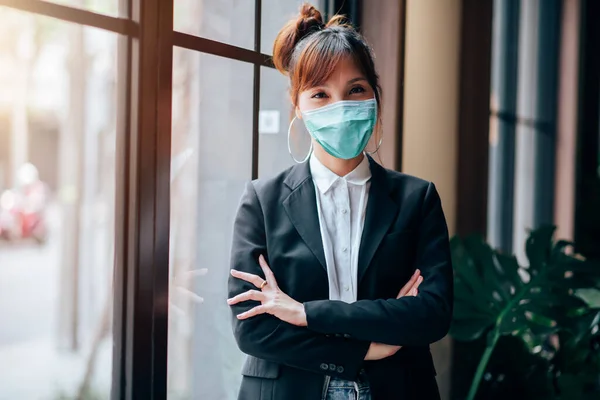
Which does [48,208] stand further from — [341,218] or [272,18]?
[341,218]

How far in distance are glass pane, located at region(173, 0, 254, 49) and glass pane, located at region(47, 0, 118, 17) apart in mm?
150

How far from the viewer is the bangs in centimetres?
132

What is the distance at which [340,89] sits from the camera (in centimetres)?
133

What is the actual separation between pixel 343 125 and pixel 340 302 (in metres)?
0.35

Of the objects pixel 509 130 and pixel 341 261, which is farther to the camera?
pixel 509 130

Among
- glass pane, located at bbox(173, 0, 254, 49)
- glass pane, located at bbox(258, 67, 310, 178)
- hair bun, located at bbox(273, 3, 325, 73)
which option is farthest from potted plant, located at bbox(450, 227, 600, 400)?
hair bun, located at bbox(273, 3, 325, 73)

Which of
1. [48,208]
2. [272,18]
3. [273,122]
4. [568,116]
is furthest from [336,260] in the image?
[568,116]

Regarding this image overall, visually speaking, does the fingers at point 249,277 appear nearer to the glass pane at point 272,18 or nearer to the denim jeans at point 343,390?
the denim jeans at point 343,390

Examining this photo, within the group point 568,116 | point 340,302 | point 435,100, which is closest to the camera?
point 340,302

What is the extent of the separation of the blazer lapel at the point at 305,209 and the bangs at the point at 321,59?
7.5 inches

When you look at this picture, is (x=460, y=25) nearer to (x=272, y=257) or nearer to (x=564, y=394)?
(x=564, y=394)

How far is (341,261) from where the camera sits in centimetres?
132

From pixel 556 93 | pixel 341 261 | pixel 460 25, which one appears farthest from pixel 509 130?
pixel 341 261

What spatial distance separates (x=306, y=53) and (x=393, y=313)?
533 millimetres
